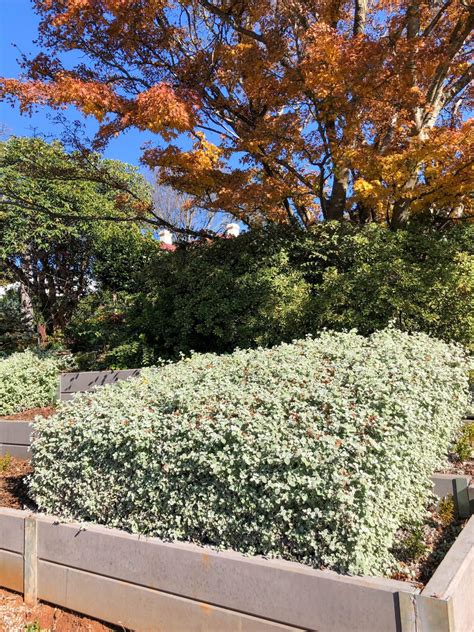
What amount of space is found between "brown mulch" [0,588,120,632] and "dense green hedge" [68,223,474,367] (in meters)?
3.90

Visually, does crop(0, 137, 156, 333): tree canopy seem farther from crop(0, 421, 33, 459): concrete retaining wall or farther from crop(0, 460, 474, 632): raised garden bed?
crop(0, 460, 474, 632): raised garden bed

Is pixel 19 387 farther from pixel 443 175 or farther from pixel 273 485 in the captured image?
pixel 443 175

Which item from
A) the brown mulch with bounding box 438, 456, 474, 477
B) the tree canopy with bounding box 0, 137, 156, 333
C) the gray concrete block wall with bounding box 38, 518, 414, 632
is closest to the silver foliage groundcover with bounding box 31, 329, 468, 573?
the gray concrete block wall with bounding box 38, 518, 414, 632

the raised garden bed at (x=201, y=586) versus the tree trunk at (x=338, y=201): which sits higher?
the tree trunk at (x=338, y=201)

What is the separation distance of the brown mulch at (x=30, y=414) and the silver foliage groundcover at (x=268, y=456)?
8.18 ft

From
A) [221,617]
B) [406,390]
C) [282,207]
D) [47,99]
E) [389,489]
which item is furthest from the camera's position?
[282,207]

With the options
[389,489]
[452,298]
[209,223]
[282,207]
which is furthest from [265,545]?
[209,223]

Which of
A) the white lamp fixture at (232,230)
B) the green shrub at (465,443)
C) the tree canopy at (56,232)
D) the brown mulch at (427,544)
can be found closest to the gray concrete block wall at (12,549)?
the brown mulch at (427,544)

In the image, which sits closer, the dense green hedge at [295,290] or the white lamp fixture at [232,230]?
the dense green hedge at [295,290]

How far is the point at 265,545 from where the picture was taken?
216 centimetres

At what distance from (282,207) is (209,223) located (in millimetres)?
13743

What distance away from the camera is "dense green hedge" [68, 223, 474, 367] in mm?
5543

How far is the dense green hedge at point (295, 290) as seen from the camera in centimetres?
554

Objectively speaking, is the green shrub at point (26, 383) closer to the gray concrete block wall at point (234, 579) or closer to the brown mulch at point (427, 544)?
the gray concrete block wall at point (234, 579)
